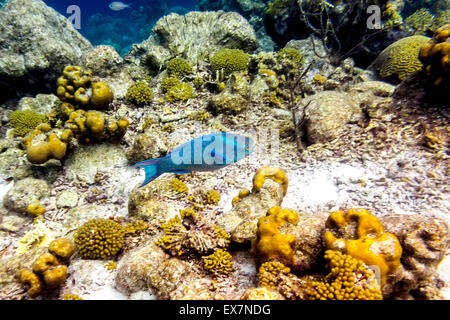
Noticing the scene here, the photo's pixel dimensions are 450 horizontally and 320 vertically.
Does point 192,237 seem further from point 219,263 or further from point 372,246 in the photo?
point 372,246

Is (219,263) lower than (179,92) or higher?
lower

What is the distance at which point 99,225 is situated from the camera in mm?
3625

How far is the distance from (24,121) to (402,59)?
10969mm


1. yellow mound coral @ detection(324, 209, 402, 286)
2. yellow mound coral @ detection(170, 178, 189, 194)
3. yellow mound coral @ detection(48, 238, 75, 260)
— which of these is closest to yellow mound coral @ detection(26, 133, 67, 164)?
yellow mound coral @ detection(48, 238, 75, 260)

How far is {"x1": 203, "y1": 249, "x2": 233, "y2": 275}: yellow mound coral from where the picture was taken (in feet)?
8.91

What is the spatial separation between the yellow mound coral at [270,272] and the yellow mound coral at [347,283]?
0.34m

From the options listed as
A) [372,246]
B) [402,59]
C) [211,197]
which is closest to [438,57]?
[402,59]

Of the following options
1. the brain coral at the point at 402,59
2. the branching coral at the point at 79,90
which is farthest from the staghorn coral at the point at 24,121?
the brain coral at the point at 402,59

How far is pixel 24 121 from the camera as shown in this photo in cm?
627

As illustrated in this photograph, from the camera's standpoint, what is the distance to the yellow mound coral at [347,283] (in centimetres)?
180

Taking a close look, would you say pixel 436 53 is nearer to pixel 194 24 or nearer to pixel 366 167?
pixel 366 167

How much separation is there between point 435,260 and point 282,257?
1486 millimetres

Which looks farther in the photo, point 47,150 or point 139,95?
point 139,95

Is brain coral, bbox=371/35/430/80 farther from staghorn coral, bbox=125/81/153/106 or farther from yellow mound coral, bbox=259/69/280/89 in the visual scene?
staghorn coral, bbox=125/81/153/106
